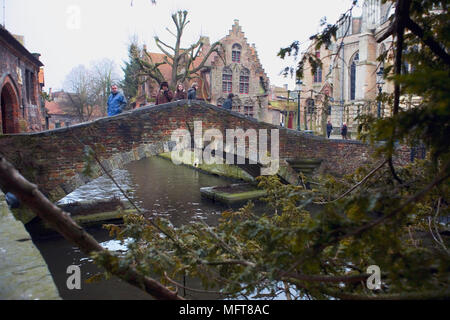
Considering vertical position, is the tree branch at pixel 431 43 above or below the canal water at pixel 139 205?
above

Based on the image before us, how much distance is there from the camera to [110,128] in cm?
850

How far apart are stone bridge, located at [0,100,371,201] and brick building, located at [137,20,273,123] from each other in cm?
1527

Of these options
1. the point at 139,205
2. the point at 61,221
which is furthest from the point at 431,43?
the point at 139,205

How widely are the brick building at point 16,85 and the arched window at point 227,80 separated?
1344 centimetres

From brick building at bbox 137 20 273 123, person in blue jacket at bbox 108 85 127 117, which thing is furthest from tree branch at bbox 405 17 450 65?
brick building at bbox 137 20 273 123

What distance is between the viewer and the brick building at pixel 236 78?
85.6ft

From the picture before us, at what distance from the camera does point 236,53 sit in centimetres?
2667

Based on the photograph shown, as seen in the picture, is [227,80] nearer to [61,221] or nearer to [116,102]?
[116,102]

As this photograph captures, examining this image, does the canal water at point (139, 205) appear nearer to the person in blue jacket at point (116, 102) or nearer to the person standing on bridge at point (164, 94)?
the person in blue jacket at point (116, 102)

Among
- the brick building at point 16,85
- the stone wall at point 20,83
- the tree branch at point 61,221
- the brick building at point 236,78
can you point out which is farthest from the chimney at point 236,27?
the tree branch at point 61,221

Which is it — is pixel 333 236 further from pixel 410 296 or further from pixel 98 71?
pixel 98 71

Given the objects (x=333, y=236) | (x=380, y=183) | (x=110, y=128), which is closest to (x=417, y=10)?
(x=380, y=183)

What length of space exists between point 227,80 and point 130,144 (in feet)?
61.3
